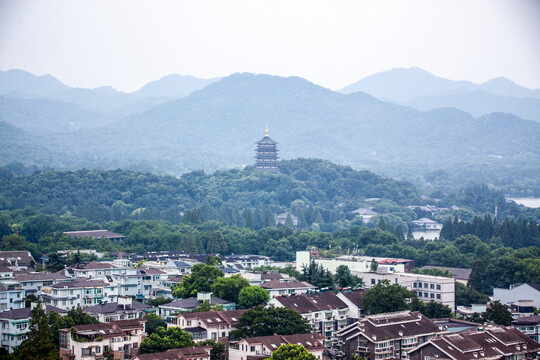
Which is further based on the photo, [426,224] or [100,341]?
[426,224]

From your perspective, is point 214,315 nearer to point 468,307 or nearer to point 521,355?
point 521,355

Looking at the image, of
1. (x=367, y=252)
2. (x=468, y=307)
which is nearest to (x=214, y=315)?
(x=468, y=307)

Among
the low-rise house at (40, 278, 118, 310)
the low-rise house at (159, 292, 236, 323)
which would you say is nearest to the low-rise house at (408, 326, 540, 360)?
the low-rise house at (159, 292, 236, 323)

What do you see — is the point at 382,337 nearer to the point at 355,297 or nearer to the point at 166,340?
the point at 355,297

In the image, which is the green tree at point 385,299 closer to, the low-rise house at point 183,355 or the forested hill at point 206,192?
the low-rise house at point 183,355

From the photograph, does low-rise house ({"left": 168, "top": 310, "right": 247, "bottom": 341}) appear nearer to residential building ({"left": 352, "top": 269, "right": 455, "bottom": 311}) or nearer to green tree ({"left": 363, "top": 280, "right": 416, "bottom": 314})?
green tree ({"left": 363, "top": 280, "right": 416, "bottom": 314})

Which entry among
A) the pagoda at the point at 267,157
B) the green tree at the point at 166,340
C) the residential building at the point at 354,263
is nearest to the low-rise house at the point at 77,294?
the green tree at the point at 166,340

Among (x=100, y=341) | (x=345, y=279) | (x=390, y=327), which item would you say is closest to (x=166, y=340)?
(x=100, y=341)

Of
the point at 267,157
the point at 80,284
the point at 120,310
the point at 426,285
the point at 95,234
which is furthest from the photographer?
the point at 267,157
